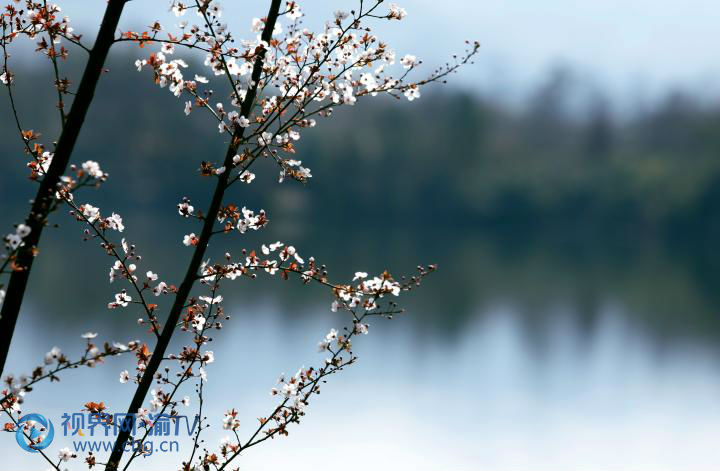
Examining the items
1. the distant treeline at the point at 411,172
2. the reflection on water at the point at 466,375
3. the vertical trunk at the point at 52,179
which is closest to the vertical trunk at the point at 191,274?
the vertical trunk at the point at 52,179

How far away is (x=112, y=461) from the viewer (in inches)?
80.7

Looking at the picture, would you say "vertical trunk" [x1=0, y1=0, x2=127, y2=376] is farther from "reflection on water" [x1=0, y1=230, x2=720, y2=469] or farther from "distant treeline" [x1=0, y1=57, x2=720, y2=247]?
"distant treeline" [x1=0, y1=57, x2=720, y2=247]

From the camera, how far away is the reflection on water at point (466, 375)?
11.4 metres

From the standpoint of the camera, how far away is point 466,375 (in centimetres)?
1559

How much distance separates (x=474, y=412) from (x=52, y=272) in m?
17.5

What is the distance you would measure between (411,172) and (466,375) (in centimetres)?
4582

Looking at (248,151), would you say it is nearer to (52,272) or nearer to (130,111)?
(52,272)

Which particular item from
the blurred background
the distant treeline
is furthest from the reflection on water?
the distant treeline

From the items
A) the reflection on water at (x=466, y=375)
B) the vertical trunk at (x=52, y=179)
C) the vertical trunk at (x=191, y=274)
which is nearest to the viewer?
the vertical trunk at (x=52, y=179)

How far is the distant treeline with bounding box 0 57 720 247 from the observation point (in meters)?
56.4

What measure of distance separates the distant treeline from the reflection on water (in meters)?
30.2

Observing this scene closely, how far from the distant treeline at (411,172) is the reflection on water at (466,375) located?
30.2m

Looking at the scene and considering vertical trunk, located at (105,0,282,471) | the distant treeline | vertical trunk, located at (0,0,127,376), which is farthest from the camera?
the distant treeline

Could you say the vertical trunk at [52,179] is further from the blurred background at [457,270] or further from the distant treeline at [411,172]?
the distant treeline at [411,172]
